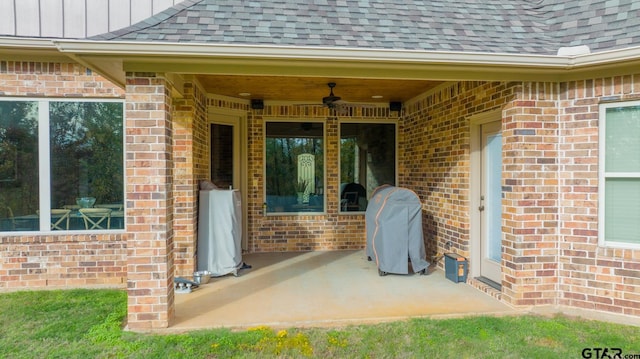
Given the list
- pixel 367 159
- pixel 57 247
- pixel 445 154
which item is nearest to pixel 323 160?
pixel 367 159

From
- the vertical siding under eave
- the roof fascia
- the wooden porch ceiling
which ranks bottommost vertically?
the wooden porch ceiling

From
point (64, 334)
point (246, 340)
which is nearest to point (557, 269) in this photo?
point (246, 340)

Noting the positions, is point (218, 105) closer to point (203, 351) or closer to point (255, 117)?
point (255, 117)

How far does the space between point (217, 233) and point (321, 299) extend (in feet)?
6.40

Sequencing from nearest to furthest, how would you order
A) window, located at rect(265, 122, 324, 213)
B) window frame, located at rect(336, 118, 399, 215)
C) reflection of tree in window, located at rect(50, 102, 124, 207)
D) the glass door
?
the glass door < reflection of tree in window, located at rect(50, 102, 124, 207) < window, located at rect(265, 122, 324, 213) < window frame, located at rect(336, 118, 399, 215)

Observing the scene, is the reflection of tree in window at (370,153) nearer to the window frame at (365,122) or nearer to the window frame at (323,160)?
the window frame at (365,122)

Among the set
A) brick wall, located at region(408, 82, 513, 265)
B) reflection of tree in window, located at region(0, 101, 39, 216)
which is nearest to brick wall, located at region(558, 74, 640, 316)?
brick wall, located at region(408, 82, 513, 265)

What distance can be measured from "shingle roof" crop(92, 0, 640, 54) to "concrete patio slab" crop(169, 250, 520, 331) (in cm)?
268

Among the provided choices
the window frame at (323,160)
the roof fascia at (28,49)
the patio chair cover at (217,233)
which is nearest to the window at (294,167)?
the window frame at (323,160)

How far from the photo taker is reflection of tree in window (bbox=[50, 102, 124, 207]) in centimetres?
526

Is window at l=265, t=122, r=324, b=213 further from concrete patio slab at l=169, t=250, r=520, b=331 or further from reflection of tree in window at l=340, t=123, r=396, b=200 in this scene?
concrete patio slab at l=169, t=250, r=520, b=331

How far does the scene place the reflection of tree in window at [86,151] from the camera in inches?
207

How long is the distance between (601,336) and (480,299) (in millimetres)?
1235

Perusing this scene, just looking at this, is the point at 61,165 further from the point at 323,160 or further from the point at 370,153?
the point at 370,153
